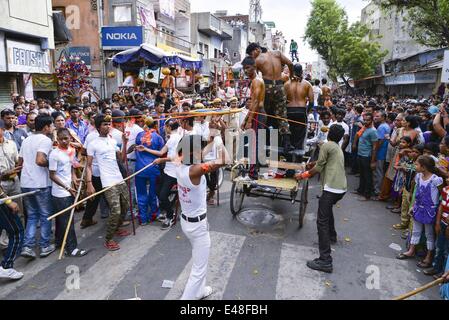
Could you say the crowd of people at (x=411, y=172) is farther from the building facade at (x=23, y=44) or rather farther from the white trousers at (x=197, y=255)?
the building facade at (x=23, y=44)

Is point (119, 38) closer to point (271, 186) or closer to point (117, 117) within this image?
point (117, 117)

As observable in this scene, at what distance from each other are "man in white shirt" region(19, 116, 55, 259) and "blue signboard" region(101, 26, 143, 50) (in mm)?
14871

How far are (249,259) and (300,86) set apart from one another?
4311 mm

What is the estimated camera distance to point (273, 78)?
684 centimetres

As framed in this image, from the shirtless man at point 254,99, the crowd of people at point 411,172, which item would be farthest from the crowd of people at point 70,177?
the crowd of people at point 411,172

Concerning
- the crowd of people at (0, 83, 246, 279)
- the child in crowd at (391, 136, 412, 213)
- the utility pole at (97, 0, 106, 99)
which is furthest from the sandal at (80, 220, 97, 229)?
the utility pole at (97, 0, 106, 99)

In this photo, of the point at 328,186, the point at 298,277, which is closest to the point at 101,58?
the point at 328,186

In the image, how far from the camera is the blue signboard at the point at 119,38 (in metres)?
18.3

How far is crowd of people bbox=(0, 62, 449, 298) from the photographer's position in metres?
4.70

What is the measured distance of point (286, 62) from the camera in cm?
700

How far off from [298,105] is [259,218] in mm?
2804

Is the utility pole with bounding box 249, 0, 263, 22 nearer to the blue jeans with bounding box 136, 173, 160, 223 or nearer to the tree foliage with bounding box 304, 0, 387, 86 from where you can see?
the tree foliage with bounding box 304, 0, 387, 86

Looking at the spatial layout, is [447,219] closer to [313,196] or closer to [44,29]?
[313,196]

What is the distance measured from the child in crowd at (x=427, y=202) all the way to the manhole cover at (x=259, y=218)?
7.69 ft
